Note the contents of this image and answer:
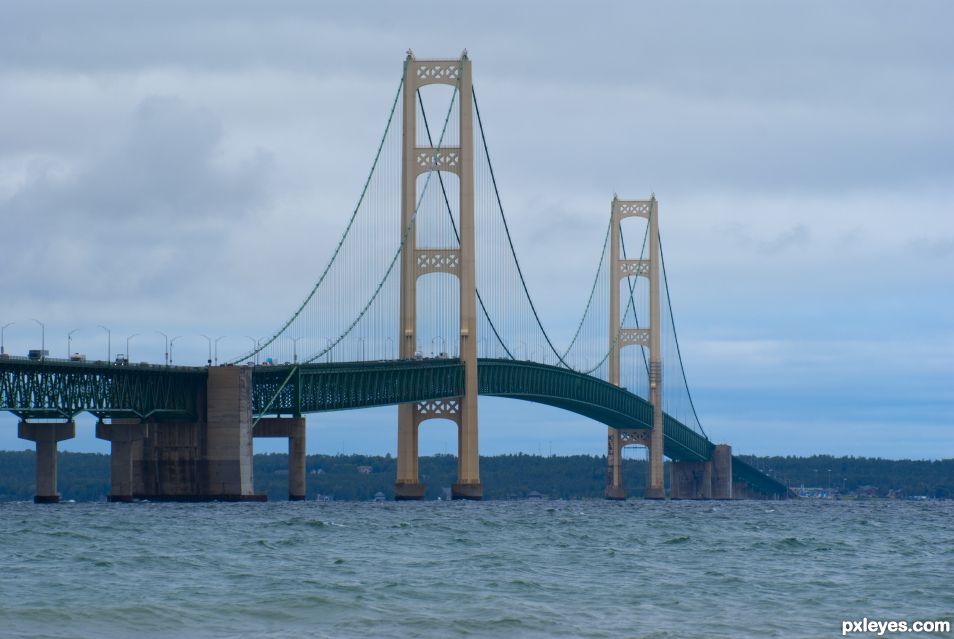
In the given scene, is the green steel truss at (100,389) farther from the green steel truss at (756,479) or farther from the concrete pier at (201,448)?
the green steel truss at (756,479)

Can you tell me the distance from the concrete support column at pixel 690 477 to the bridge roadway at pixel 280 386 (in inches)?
1508

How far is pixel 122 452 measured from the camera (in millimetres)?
76375

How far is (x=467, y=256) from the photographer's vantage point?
296 feet

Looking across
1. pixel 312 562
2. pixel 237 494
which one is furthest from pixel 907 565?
pixel 237 494

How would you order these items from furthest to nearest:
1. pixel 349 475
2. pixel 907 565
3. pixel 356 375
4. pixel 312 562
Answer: pixel 349 475 < pixel 356 375 < pixel 907 565 < pixel 312 562

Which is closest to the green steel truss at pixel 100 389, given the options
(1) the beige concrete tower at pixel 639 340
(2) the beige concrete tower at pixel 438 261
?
(2) the beige concrete tower at pixel 438 261

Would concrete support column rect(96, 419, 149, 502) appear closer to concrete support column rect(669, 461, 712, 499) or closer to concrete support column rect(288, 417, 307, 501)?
concrete support column rect(288, 417, 307, 501)

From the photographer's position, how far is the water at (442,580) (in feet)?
85.9

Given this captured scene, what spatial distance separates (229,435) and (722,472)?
277 feet

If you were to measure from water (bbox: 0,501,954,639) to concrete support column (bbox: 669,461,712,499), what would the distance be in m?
97.7

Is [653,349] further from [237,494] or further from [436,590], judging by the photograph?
[436,590]

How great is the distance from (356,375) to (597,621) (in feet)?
200

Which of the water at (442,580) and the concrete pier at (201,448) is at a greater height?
the concrete pier at (201,448)

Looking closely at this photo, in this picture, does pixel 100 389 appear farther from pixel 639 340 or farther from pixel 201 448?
pixel 639 340
